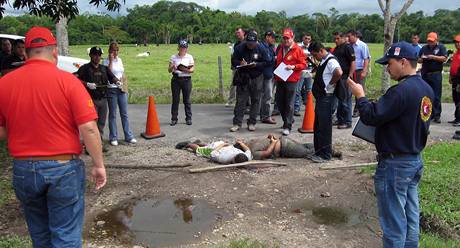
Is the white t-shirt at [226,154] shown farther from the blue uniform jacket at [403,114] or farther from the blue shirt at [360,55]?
the blue shirt at [360,55]

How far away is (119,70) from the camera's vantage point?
8.35 meters

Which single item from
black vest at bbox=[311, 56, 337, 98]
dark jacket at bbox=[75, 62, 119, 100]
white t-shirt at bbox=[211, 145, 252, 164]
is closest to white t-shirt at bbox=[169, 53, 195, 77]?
dark jacket at bbox=[75, 62, 119, 100]

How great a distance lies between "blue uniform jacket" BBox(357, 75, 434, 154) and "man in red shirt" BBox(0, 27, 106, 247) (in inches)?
81.2

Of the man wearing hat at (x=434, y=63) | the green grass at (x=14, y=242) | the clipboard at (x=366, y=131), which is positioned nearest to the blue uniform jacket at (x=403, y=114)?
the clipboard at (x=366, y=131)

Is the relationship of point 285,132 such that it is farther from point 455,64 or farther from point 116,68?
point 455,64

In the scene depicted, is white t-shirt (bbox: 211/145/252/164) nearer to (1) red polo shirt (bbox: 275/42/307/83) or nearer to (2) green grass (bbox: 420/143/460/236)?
(1) red polo shirt (bbox: 275/42/307/83)

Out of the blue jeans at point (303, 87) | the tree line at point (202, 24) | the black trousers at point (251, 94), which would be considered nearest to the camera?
the black trousers at point (251, 94)

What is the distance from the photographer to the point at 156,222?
5.11 m

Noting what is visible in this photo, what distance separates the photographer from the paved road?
9016 millimetres

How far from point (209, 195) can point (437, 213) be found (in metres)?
2.62

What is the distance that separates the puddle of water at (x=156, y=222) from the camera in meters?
4.70

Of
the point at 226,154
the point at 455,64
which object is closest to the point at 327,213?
the point at 226,154

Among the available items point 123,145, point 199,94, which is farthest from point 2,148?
point 199,94

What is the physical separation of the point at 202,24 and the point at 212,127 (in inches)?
3140
